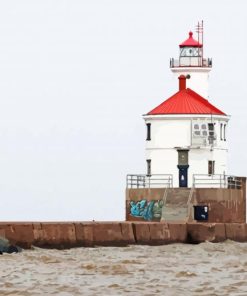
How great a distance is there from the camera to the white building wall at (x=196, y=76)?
63531 mm

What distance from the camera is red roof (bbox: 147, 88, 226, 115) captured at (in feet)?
204

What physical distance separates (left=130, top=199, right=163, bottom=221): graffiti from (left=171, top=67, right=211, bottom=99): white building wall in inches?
226

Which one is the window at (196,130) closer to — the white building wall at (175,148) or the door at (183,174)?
the white building wall at (175,148)

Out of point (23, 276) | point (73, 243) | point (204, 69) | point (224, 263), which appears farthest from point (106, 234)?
point (204, 69)

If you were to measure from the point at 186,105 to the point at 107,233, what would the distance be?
1681 centimetres

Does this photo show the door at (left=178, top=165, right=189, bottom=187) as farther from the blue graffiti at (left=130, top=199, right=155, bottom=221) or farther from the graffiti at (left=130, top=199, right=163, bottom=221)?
the blue graffiti at (left=130, top=199, right=155, bottom=221)

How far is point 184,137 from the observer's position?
204 ft

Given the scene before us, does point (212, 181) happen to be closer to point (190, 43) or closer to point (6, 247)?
point (190, 43)

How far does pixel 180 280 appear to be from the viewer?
106 ft

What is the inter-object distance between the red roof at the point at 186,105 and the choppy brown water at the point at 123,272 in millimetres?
17456

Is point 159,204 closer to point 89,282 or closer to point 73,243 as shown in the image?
point 73,243

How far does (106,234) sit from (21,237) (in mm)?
4382

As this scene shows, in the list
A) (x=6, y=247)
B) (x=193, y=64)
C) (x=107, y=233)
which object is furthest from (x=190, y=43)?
(x=6, y=247)

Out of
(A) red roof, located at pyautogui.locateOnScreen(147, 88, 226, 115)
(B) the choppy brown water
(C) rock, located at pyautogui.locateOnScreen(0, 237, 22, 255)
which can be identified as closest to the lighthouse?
(A) red roof, located at pyautogui.locateOnScreen(147, 88, 226, 115)
